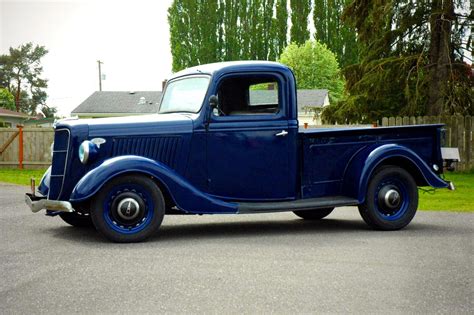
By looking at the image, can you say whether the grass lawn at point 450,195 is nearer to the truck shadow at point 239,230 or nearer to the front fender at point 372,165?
the truck shadow at point 239,230

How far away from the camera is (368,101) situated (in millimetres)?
27609

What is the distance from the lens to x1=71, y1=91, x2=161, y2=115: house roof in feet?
232

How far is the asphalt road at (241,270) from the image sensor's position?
18.7 feet

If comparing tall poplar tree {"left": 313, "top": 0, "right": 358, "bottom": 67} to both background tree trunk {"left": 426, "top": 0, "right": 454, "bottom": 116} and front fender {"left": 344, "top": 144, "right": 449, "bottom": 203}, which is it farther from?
front fender {"left": 344, "top": 144, "right": 449, "bottom": 203}

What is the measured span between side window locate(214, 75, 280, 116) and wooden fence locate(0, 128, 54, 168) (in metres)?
19.4

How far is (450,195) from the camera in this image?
54.1 feet

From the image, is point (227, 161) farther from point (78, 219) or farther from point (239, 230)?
point (78, 219)

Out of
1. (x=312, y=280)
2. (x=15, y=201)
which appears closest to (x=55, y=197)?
(x=312, y=280)

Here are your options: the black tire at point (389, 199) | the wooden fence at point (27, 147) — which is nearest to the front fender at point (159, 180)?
the black tire at point (389, 199)

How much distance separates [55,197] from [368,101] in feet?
65.2

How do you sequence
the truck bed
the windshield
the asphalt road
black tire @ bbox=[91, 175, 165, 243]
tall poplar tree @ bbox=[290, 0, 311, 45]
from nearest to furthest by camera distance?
the asphalt road → black tire @ bbox=[91, 175, 165, 243] → the windshield → the truck bed → tall poplar tree @ bbox=[290, 0, 311, 45]

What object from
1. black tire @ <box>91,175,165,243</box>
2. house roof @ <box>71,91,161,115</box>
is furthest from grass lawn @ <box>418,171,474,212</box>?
house roof @ <box>71,91,161,115</box>

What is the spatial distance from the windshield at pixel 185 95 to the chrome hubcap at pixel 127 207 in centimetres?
150

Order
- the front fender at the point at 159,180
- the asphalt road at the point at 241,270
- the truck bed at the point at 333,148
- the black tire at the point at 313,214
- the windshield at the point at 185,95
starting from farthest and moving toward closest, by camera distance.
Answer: the black tire at the point at 313,214, the truck bed at the point at 333,148, the windshield at the point at 185,95, the front fender at the point at 159,180, the asphalt road at the point at 241,270
